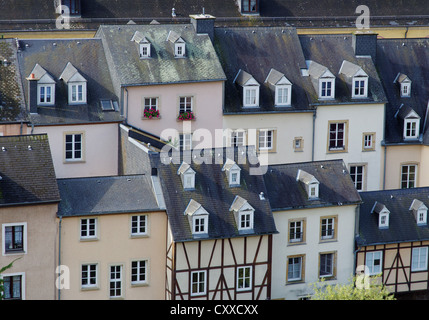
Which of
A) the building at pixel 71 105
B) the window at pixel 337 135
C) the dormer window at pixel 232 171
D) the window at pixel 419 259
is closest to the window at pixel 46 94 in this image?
the building at pixel 71 105

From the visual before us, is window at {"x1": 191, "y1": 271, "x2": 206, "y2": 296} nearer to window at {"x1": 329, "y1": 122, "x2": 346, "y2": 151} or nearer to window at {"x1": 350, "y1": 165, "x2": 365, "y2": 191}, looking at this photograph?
window at {"x1": 329, "y1": 122, "x2": 346, "y2": 151}

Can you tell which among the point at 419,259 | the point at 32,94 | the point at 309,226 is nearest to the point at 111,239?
the point at 309,226

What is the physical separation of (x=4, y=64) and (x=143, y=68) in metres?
8.53

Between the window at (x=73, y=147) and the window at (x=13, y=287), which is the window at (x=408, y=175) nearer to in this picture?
the window at (x=73, y=147)

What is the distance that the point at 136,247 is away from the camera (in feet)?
203

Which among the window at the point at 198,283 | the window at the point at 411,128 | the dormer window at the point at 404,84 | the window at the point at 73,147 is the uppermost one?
the dormer window at the point at 404,84

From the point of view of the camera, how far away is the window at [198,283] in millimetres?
62081

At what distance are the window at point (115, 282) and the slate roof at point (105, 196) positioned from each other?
3146 mm

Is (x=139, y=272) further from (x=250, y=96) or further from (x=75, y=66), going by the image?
(x=250, y=96)

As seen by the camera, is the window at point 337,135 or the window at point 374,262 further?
the window at point 337,135

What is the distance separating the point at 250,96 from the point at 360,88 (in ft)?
24.8

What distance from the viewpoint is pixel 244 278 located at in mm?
63344

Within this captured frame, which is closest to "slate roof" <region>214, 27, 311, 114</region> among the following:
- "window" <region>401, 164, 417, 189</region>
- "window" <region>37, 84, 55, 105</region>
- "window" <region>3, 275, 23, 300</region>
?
"window" <region>401, 164, 417, 189</region>
